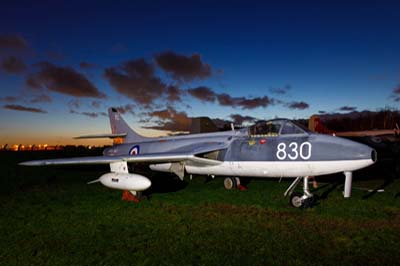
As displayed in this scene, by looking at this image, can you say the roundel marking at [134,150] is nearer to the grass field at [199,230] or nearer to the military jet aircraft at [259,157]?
the military jet aircraft at [259,157]

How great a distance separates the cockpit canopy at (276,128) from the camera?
9.49m

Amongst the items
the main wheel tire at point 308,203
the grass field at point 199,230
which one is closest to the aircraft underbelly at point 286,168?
the main wheel tire at point 308,203

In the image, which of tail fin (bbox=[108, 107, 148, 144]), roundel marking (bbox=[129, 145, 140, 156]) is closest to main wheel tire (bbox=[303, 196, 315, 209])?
roundel marking (bbox=[129, 145, 140, 156])

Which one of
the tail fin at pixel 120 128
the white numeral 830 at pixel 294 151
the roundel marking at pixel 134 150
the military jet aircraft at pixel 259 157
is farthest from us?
the tail fin at pixel 120 128

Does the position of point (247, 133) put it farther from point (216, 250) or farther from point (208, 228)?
point (216, 250)

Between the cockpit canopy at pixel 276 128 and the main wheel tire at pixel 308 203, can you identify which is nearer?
the main wheel tire at pixel 308 203

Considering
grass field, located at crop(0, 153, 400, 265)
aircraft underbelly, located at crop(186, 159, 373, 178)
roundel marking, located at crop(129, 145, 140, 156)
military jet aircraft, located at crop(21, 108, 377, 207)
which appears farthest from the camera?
roundel marking, located at crop(129, 145, 140, 156)

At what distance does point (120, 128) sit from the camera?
17.5m

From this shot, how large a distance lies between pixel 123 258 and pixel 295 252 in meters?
2.89

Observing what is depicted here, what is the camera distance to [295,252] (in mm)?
5535

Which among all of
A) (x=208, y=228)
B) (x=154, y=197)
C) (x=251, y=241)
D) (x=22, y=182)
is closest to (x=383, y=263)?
(x=251, y=241)

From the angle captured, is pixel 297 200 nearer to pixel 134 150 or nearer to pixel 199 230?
pixel 199 230

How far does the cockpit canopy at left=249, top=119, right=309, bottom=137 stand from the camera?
9.49 m

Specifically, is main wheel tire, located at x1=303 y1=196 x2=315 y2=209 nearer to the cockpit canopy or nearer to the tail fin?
the cockpit canopy
